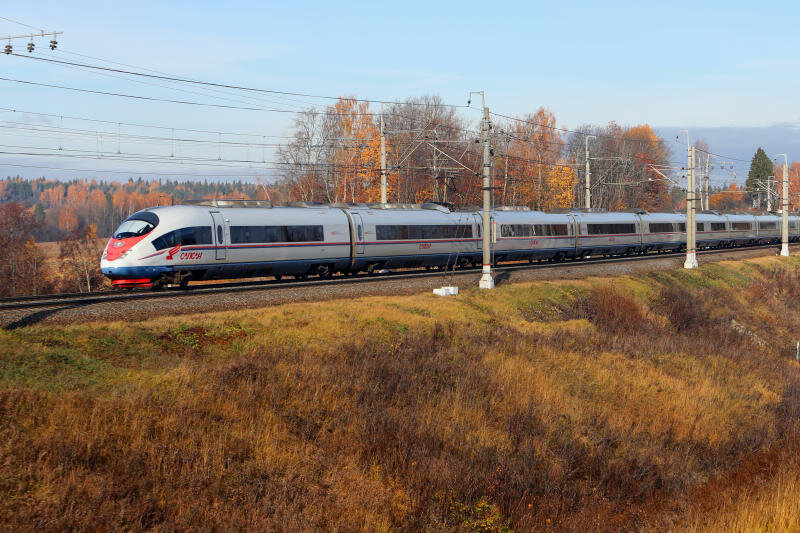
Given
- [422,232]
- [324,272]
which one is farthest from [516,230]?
[324,272]

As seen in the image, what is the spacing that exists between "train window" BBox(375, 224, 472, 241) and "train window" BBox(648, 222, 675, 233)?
2376 centimetres

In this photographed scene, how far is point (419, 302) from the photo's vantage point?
80.5 ft

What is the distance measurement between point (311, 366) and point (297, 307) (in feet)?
18.5

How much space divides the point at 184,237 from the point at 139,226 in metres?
1.55

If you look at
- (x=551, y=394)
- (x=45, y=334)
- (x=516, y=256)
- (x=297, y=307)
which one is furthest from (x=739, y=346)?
(x=45, y=334)

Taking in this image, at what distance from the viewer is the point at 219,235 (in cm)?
2586

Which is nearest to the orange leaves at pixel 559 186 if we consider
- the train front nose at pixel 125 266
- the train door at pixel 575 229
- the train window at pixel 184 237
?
the train door at pixel 575 229

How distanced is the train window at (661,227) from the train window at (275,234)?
34.7 metres

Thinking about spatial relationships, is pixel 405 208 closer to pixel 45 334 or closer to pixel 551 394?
pixel 551 394

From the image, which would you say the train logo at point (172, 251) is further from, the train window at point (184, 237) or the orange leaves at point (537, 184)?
the orange leaves at point (537, 184)

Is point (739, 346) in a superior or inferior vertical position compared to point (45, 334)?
inferior

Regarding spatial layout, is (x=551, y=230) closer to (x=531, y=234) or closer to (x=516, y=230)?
(x=531, y=234)

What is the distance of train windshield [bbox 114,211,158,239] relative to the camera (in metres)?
24.0

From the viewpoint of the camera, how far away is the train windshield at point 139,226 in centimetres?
2405
